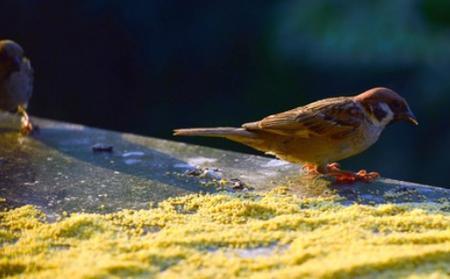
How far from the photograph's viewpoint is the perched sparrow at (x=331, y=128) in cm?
429

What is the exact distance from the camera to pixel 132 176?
420cm

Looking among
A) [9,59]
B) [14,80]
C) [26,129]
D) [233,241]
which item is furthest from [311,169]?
[9,59]

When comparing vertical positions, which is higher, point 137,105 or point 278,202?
point 278,202

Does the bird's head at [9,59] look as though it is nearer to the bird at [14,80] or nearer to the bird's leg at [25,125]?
the bird at [14,80]

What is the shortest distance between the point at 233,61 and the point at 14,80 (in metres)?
3.12

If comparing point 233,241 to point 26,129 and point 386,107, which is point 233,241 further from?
point 26,129

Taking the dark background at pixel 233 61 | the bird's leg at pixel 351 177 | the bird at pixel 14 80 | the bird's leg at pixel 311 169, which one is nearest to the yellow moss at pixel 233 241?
the bird's leg at pixel 351 177

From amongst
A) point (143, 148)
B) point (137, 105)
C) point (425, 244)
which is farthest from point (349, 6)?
point (425, 244)

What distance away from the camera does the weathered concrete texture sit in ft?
12.6

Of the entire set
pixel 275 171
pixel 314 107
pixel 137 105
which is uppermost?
pixel 314 107

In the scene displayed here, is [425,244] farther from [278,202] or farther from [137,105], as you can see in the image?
[137,105]

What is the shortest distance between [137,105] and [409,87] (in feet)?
8.80

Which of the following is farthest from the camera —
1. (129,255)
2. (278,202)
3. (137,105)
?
(137,105)

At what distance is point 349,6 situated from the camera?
865cm
